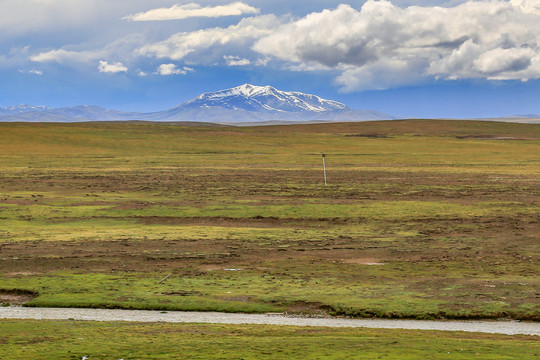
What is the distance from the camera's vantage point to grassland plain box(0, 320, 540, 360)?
45.1ft

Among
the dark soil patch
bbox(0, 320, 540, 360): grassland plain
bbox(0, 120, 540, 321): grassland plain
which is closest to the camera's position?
bbox(0, 320, 540, 360): grassland plain

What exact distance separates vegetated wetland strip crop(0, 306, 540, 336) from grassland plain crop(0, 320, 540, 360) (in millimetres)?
1182

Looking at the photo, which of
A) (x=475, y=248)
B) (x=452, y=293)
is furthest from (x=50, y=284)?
(x=475, y=248)

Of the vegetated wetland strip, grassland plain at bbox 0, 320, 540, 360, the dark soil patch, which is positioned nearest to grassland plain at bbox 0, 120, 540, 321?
the dark soil patch

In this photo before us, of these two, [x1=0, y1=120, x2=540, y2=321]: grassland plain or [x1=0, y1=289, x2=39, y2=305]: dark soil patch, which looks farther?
[x1=0, y1=120, x2=540, y2=321]: grassland plain

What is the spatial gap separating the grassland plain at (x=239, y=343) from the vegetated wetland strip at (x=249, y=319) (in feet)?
3.88

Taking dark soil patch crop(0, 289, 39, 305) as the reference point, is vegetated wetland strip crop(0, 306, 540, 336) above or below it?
below

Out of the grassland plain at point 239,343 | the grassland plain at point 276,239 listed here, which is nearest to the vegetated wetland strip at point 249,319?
the grassland plain at point 276,239

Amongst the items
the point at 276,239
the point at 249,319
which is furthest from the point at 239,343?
the point at 276,239

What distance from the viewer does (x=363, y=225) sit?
36219mm

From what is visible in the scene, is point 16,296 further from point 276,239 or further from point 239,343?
point 276,239

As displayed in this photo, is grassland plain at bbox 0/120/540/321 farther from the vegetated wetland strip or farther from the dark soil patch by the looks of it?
the vegetated wetland strip

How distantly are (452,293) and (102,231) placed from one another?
18204 mm

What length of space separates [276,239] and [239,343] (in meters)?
16.7
